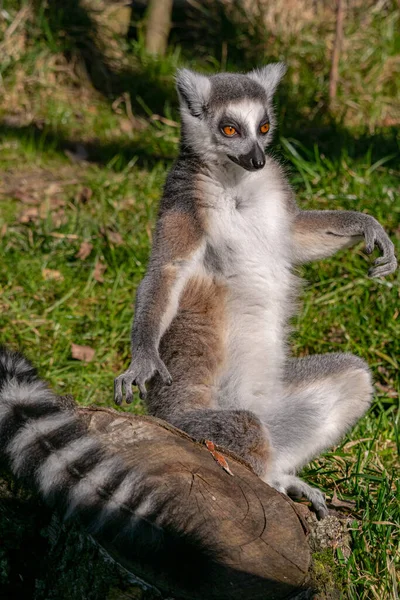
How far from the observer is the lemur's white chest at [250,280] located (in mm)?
4105

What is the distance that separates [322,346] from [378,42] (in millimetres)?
4351

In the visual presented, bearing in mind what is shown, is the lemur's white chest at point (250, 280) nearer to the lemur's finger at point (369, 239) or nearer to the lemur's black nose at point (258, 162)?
the lemur's black nose at point (258, 162)

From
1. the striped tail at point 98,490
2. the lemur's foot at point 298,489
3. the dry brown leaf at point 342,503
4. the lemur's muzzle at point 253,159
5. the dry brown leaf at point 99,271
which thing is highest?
the lemur's muzzle at point 253,159

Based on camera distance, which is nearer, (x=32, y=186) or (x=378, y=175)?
(x=378, y=175)

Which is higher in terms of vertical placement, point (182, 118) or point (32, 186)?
point (182, 118)

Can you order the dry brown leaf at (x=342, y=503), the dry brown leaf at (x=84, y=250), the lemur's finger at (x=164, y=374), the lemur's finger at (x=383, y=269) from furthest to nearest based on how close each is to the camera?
the dry brown leaf at (x=84, y=250), the lemur's finger at (x=383, y=269), the dry brown leaf at (x=342, y=503), the lemur's finger at (x=164, y=374)

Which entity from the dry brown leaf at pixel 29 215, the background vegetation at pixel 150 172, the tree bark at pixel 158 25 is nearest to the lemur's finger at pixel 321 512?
the background vegetation at pixel 150 172

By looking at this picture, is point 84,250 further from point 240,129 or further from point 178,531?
point 178,531

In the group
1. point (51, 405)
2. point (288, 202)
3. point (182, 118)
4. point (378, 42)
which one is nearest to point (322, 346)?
point (288, 202)

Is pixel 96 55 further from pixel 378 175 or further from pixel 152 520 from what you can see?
pixel 152 520

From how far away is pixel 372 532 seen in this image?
3.54m

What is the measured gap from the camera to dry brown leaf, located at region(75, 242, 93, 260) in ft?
20.7

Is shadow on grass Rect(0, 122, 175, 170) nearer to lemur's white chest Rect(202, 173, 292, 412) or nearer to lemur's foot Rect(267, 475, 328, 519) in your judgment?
lemur's white chest Rect(202, 173, 292, 412)

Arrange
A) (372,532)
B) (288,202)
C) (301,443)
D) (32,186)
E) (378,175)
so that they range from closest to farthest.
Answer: (372,532) → (301,443) → (288,202) → (378,175) → (32,186)
